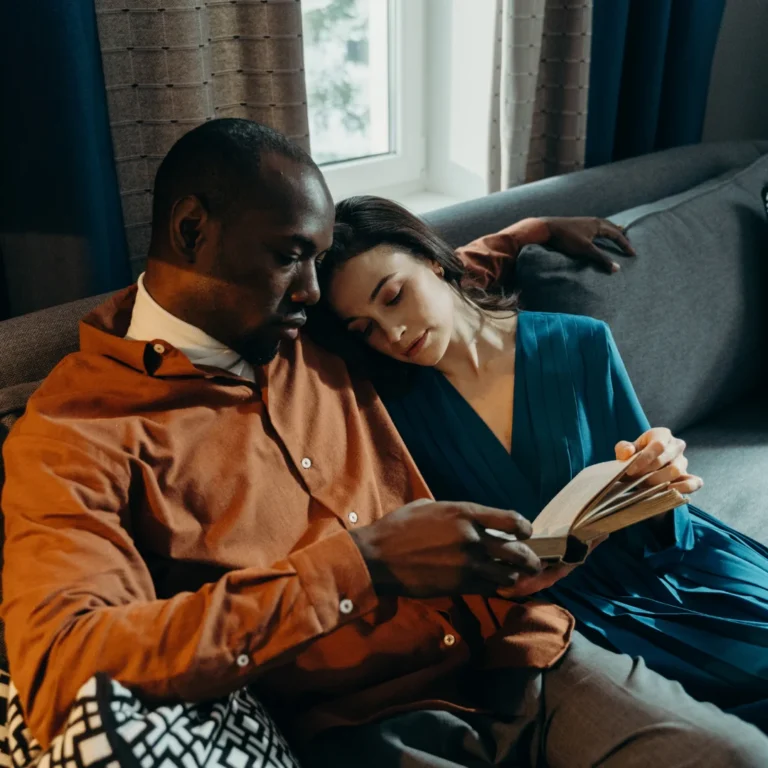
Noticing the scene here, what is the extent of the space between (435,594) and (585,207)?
4.21ft

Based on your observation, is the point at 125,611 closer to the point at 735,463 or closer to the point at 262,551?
the point at 262,551

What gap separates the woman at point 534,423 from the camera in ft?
4.13

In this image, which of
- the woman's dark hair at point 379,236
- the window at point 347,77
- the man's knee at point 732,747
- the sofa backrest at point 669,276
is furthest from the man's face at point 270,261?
the window at point 347,77

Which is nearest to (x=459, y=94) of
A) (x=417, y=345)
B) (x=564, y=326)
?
(x=564, y=326)

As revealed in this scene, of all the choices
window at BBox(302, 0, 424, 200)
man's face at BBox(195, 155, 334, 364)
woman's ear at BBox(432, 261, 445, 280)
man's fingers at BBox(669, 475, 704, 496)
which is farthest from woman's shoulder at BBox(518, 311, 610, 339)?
window at BBox(302, 0, 424, 200)

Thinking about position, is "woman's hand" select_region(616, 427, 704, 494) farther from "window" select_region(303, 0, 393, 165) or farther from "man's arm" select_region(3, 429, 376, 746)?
"window" select_region(303, 0, 393, 165)

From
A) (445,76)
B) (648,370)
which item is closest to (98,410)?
(648,370)

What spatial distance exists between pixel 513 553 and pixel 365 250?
55 cm

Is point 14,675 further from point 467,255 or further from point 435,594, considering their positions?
point 467,255

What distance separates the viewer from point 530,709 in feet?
3.63

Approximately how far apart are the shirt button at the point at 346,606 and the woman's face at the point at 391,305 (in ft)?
1.56

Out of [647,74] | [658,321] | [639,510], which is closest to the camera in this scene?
[639,510]

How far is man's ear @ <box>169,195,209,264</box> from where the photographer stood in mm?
1071

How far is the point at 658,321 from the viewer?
1.73m
